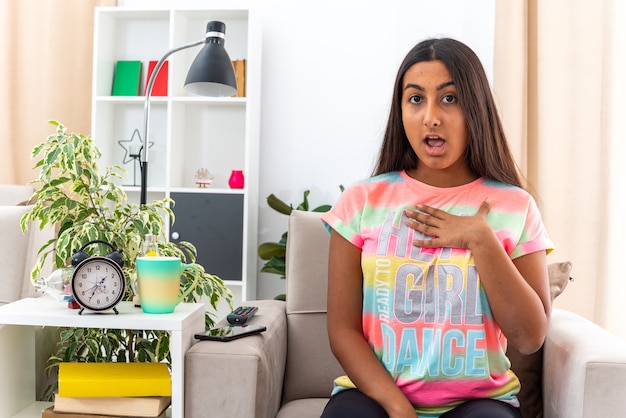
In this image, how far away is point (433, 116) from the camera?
4.42 ft

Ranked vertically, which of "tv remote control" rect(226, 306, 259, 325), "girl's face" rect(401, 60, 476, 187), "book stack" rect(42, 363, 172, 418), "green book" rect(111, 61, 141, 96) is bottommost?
"book stack" rect(42, 363, 172, 418)

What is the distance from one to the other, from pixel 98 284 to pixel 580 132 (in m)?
2.26

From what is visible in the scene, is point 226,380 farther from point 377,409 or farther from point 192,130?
point 192,130

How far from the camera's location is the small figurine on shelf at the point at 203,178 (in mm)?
3275

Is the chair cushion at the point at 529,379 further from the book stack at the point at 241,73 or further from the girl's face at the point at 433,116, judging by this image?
the book stack at the point at 241,73

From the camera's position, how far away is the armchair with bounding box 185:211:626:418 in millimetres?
1341

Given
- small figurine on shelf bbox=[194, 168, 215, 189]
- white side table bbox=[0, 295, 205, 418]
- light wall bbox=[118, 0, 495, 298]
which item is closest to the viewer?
white side table bbox=[0, 295, 205, 418]

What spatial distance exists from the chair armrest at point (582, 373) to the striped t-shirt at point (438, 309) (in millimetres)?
135

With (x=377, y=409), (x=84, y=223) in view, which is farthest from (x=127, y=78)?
(x=377, y=409)

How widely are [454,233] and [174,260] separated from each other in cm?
66

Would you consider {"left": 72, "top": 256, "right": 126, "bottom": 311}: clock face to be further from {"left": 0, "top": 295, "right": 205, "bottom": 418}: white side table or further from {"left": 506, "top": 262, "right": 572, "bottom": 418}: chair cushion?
{"left": 506, "top": 262, "right": 572, "bottom": 418}: chair cushion

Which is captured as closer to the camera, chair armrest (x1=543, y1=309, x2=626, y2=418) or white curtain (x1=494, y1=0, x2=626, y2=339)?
chair armrest (x1=543, y1=309, x2=626, y2=418)

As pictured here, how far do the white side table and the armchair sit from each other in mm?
33

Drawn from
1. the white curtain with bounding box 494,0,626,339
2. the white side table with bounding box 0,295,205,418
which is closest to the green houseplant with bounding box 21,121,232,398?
the white side table with bounding box 0,295,205,418
